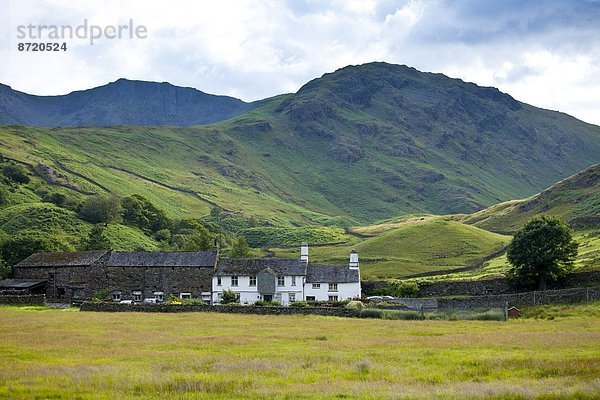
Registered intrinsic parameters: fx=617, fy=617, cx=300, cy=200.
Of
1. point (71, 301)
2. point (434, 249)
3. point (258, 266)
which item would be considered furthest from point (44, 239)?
point (434, 249)

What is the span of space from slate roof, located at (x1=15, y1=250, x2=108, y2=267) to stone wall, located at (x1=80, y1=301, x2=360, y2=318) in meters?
20.6

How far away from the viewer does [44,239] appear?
110 metres

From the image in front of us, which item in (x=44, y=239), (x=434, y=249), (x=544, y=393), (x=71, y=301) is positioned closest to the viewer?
(x=544, y=393)

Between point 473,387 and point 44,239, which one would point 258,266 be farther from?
point 473,387

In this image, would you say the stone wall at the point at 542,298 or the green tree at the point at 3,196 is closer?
the stone wall at the point at 542,298

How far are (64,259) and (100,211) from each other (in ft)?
205

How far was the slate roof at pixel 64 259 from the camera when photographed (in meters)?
91.4

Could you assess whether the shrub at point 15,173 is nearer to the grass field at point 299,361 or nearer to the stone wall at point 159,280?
the stone wall at point 159,280

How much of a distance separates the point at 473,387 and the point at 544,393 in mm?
2502

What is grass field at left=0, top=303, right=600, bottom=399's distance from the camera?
72.6 feet

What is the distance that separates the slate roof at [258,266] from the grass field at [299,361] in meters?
37.4

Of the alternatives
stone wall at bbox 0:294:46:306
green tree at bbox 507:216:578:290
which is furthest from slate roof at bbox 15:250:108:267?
green tree at bbox 507:216:578:290

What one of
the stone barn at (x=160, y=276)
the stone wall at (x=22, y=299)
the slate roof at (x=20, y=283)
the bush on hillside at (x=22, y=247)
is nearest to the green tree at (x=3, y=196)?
the bush on hillside at (x=22, y=247)

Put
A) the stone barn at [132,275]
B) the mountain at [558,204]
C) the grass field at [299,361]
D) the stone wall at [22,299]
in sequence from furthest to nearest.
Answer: the mountain at [558,204] < the stone barn at [132,275] < the stone wall at [22,299] < the grass field at [299,361]
